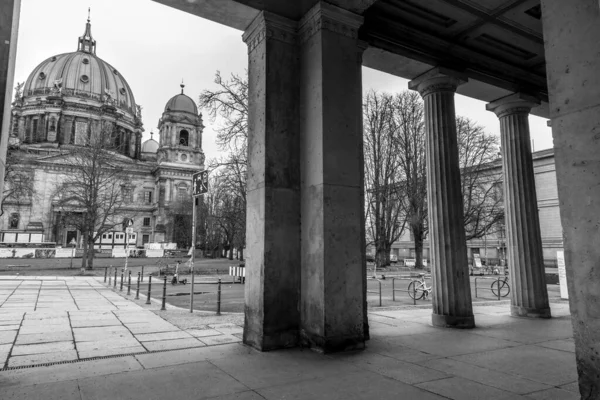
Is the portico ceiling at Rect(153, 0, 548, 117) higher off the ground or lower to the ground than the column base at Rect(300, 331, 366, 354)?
higher

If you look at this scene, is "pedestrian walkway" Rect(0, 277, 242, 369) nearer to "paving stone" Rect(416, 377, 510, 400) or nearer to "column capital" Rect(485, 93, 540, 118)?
"paving stone" Rect(416, 377, 510, 400)

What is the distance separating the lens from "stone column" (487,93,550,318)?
9.37 m

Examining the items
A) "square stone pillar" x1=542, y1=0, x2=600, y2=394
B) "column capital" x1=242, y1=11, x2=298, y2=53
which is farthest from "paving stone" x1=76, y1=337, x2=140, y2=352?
"square stone pillar" x1=542, y1=0, x2=600, y2=394

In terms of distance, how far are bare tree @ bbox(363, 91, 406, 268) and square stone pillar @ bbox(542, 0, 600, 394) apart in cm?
2515

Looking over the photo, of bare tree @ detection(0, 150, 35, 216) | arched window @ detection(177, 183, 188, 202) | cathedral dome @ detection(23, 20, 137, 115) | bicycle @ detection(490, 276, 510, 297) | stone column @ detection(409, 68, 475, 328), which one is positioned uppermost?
cathedral dome @ detection(23, 20, 137, 115)

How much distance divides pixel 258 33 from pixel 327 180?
2805 mm

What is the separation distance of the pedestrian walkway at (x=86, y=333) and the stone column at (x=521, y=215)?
6.89 metres

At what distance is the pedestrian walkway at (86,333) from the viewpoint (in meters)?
5.87

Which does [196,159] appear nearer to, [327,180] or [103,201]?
[103,201]

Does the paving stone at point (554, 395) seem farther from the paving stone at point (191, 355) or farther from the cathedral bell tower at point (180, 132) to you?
the cathedral bell tower at point (180, 132)

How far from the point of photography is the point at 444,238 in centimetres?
809

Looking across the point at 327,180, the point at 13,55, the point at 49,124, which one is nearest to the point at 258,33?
the point at 327,180

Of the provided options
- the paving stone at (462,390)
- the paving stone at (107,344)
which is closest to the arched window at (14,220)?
the paving stone at (107,344)

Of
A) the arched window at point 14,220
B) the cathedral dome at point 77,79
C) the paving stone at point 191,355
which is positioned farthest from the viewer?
the cathedral dome at point 77,79
